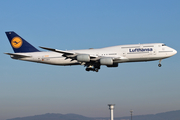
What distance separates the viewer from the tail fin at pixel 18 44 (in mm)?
63688

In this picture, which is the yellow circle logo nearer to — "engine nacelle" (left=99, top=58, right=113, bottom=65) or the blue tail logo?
the blue tail logo

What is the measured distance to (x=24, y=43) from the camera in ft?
213

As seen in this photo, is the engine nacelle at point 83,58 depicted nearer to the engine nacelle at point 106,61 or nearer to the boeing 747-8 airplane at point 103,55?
the boeing 747-8 airplane at point 103,55

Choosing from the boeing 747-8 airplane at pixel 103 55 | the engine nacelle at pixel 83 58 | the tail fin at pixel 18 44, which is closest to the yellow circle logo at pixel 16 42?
the tail fin at pixel 18 44

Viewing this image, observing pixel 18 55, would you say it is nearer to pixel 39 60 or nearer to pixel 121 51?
pixel 39 60

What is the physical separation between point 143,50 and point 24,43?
28403 mm

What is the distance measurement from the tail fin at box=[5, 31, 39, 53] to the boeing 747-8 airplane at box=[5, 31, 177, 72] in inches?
111

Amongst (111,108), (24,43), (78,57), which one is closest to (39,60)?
(24,43)

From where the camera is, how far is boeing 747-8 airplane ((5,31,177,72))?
5322cm

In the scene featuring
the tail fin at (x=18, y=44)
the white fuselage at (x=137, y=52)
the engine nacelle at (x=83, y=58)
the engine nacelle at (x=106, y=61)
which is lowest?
the engine nacelle at (x=106, y=61)

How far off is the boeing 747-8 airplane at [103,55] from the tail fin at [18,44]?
9.22 ft

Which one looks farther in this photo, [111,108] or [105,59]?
[111,108]

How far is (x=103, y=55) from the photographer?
55906 millimetres

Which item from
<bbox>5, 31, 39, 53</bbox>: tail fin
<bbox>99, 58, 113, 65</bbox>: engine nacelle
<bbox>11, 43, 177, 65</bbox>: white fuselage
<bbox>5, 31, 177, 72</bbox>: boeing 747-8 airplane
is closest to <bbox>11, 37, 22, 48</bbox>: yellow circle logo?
<bbox>5, 31, 39, 53</bbox>: tail fin
